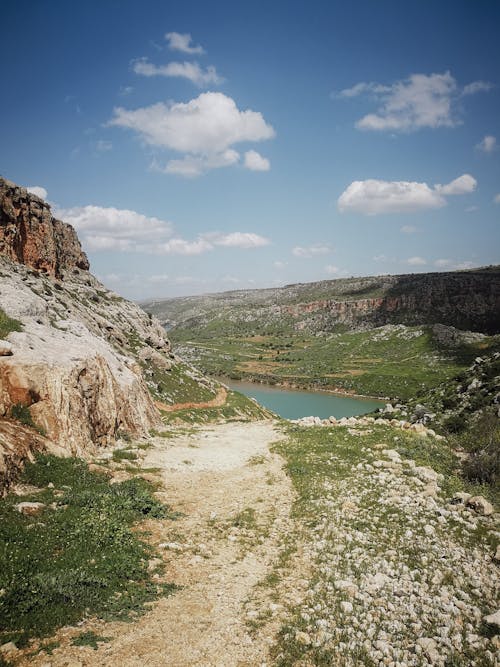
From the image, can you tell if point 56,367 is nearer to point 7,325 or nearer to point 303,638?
point 7,325

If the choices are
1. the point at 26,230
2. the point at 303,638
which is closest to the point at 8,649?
the point at 303,638

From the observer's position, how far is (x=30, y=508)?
41.6ft

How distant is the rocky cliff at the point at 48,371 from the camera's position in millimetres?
18344

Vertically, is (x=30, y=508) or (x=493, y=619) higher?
(x=30, y=508)

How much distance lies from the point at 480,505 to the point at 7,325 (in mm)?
26642

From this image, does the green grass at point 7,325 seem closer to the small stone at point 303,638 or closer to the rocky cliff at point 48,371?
the rocky cliff at point 48,371

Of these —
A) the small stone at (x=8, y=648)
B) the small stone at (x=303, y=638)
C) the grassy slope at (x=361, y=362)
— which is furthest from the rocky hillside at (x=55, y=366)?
the grassy slope at (x=361, y=362)

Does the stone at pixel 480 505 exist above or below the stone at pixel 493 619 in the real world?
above

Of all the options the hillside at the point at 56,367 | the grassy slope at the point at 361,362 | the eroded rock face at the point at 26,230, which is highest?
the eroded rock face at the point at 26,230

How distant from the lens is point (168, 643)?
872 centimetres

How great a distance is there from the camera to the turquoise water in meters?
99.8

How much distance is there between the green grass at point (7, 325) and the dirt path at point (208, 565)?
1111 centimetres

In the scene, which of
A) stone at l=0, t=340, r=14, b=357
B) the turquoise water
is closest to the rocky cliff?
stone at l=0, t=340, r=14, b=357

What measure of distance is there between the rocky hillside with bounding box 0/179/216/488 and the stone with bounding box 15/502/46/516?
4.92ft
